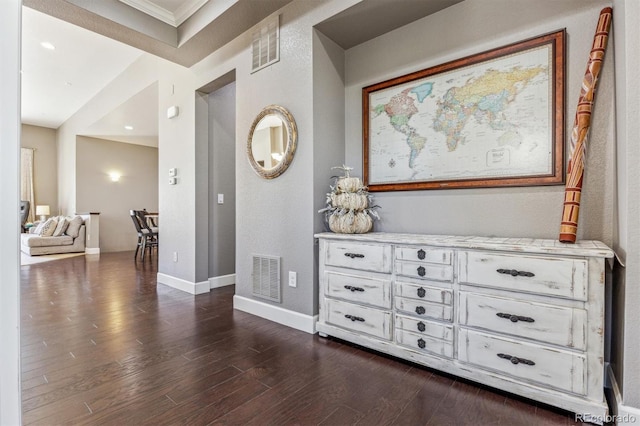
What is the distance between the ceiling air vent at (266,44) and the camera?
278cm

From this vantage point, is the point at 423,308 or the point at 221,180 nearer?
the point at 423,308

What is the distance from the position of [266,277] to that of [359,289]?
3.33ft

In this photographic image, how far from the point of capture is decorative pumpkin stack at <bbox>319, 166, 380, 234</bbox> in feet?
Answer: 7.79

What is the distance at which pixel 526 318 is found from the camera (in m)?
1.57

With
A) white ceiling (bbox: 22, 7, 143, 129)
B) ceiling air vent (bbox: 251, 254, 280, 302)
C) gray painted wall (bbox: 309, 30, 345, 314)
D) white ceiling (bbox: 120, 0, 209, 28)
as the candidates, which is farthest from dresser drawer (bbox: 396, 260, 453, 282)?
white ceiling (bbox: 22, 7, 143, 129)

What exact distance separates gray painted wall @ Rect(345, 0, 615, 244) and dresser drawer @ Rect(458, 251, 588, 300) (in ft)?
1.41

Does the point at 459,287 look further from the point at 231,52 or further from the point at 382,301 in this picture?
the point at 231,52

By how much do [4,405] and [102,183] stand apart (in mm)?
9032

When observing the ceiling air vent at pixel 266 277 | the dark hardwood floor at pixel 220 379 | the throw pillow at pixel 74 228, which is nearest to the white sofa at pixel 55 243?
the throw pillow at pixel 74 228

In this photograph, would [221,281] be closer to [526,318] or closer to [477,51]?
[526,318]

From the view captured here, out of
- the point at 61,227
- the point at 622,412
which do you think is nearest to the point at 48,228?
the point at 61,227

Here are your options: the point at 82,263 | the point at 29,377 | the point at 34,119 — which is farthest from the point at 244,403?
the point at 34,119

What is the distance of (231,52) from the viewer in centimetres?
326

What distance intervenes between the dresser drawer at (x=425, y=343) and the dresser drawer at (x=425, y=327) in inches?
0.9
